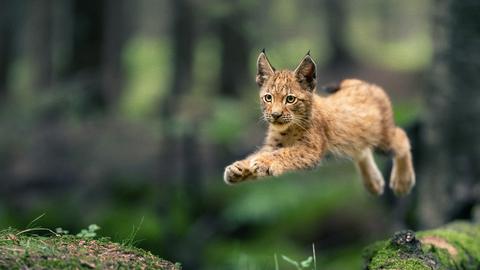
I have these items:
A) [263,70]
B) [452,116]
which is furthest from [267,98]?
[452,116]

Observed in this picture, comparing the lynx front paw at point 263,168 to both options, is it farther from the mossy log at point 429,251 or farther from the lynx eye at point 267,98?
the mossy log at point 429,251

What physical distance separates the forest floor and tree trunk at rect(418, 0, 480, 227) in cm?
628

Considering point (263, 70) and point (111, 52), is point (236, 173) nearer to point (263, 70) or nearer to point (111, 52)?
point (263, 70)

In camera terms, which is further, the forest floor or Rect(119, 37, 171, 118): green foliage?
Rect(119, 37, 171, 118): green foliage

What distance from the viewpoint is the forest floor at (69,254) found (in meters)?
5.02

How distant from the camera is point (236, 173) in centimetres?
663

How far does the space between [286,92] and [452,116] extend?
512 centimetres

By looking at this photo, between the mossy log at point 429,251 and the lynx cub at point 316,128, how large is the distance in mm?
999

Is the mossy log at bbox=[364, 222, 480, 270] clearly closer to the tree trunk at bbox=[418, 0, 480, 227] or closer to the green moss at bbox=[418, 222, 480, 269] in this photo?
the green moss at bbox=[418, 222, 480, 269]

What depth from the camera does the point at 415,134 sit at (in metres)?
12.2

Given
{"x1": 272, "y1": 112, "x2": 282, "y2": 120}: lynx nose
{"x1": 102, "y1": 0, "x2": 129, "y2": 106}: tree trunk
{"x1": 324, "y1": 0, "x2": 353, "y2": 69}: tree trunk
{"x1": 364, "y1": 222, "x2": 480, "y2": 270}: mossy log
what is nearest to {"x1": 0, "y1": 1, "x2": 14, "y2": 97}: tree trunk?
{"x1": 102, "y1": 0, "x2": 129, "y2": 106}: tree trunk

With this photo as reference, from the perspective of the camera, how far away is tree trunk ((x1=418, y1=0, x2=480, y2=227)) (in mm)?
11055

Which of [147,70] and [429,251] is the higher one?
[147,70]

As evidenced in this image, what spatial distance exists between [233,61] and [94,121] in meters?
6.29
